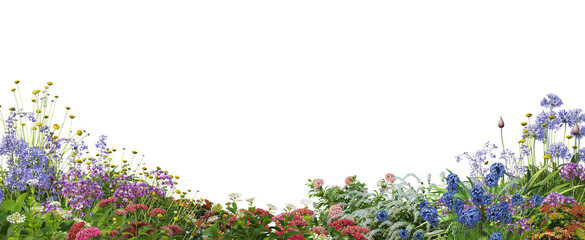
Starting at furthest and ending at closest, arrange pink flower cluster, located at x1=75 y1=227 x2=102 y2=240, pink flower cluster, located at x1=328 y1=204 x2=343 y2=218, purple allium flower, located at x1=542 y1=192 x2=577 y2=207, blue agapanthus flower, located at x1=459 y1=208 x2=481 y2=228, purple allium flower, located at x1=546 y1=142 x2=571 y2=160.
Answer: purple allium flower, located at x1=546 y1=142 x2=571 y2=160 < pink flower cluster, located at x1=328 y1=204 x2=343 y2=218 < purple allium flower, located at x1=542 y1=192 x2=577 y2=207 < blue agapanthus flower, located at x1=459 y1=208 x2=481 y2=228 < pink flower cluster, located at x1=75 y1=227 x2=102 y2=240

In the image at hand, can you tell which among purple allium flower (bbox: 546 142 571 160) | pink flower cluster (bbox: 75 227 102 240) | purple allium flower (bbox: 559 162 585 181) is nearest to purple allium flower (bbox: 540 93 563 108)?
purple allium flower (bbox: 546 142 571 160)

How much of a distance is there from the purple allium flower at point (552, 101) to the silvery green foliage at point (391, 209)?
6.84ft

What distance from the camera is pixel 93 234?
3.85 m

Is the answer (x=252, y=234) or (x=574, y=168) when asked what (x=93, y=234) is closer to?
(x=252, y=234)

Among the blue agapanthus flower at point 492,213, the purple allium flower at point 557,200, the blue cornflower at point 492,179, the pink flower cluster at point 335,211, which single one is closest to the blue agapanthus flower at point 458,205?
the blue cornflower at point 492,179

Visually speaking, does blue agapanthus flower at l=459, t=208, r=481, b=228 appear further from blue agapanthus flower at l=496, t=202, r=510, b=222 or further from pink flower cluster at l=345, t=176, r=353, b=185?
pink flower cluster at l=345, t=176, r=353, b=185

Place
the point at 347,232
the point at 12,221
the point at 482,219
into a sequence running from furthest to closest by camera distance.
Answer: the point at 482,219
the point at 347,232
the point at 12,221

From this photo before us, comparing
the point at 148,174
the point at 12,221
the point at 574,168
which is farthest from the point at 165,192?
the point at 574,168

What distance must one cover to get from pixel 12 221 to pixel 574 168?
6406mm

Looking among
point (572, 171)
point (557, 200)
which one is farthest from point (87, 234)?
point (572, 171)

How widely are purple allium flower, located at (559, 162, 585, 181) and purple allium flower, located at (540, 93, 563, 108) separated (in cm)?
141

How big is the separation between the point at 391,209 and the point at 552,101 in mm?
3258

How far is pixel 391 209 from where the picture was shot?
6070mm

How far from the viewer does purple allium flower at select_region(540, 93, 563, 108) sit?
7160 millimetres
